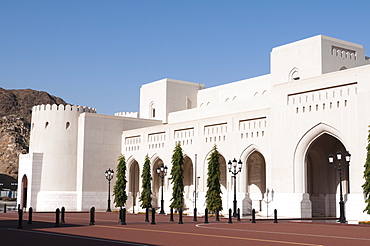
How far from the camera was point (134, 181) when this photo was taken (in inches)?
2148

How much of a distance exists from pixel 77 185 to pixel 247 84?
18216 millimetres

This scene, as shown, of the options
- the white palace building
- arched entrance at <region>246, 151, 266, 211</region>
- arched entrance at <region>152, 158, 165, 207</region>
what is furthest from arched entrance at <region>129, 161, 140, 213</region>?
arched entrance at <region>246, 151, 266, 211</region>

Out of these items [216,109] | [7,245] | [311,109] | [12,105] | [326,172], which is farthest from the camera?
[12,105]

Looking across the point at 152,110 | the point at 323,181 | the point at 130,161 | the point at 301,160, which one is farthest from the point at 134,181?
the point at 301,160

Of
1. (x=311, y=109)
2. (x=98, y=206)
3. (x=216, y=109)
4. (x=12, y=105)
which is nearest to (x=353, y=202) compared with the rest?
(x=311, y=109)

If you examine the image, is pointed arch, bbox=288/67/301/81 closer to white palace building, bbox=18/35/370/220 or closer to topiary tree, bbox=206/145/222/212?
white palace building, bbox=18/35/370/220

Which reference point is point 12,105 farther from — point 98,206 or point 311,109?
point 311,109

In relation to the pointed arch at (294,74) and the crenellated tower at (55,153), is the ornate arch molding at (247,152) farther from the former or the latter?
the crenellated tower at (55,153)

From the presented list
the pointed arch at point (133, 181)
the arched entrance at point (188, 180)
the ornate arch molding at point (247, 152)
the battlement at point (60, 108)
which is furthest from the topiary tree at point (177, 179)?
the battlement at point (60, 108)

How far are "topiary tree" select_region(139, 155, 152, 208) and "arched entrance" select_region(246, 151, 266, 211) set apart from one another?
29.9 feet

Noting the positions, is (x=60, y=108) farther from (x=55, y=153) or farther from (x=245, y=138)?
(x=245, y=138)

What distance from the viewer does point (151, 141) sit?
50344 millimetres

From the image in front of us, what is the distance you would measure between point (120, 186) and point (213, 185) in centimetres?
1223

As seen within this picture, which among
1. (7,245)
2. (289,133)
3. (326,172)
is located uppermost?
(289,133)
